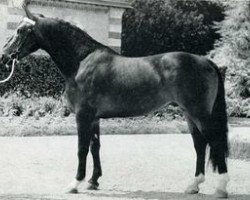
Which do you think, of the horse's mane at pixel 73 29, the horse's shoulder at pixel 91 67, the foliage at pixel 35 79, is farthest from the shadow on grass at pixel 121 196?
the foliage at pixel 35 79

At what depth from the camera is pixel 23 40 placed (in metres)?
6.11

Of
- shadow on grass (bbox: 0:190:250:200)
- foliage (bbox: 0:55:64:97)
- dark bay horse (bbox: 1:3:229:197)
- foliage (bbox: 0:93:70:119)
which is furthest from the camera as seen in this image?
foliage (bbox: 0:55:64:97)

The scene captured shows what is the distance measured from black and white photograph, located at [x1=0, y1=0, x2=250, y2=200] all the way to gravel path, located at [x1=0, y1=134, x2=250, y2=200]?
0.01m

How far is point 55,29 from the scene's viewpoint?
20.2ft

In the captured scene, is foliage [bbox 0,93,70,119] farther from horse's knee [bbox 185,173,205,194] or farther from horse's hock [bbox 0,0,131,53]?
horse's knee [bbox 185,173,205,194]

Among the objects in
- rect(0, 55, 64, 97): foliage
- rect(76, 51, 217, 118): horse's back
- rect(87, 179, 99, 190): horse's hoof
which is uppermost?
rect(76, 51, 217, 118): horse's back

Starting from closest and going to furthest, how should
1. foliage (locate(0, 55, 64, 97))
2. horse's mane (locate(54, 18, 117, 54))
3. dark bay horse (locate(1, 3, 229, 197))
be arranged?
dark bay horse (locate(1, 3, 229, 197)) → horse's mane (locate(54, 18, 117, 54)) → foliage (locate(0, 55, 64, 97))

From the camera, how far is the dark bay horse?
602 centimetres

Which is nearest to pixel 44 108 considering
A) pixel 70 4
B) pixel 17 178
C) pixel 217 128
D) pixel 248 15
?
pixel 70 4

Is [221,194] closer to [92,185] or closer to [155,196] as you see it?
[155,196]

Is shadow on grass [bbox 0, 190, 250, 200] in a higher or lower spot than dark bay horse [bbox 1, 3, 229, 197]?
lower

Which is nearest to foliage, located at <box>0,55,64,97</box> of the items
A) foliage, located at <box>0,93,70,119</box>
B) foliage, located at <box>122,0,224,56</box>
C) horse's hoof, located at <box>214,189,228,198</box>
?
foliage, located at <box>0,93,70,119</box>

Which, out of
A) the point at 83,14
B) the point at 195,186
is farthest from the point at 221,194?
the point at 83,14

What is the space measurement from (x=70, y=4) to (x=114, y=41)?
6.24ft
